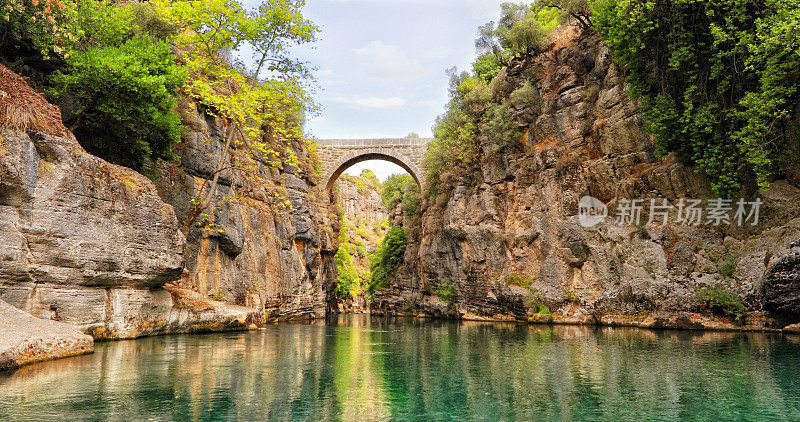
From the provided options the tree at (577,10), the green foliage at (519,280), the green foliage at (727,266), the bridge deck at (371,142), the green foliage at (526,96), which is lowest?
the green foliage at (519,280)

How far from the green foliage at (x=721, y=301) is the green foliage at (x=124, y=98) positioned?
1867 cm

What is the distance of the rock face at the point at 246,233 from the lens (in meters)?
19.0

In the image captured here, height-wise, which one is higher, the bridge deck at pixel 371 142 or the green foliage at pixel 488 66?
the green foliage at pixel 488 66

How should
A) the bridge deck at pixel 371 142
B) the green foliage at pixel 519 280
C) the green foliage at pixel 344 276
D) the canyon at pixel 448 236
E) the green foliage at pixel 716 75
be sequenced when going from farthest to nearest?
the green foliage at pixel 344 276
the bridge deck at pixel 371 142
the green foliage at pixel 519 280
the green foliage at pixel 716 75
the canyon at pixel 448 236

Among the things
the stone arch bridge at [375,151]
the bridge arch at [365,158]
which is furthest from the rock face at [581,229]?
the stone arch bridge at [375,151]

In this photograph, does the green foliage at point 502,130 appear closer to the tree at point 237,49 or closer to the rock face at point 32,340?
the tree at point 237,49

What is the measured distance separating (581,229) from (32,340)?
20679mm

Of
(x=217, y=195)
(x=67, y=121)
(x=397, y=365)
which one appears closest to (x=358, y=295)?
(x=217, y=195)

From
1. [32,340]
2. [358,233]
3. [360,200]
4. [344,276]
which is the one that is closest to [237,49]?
[32,340]

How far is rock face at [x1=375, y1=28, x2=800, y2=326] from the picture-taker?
54.9 feet

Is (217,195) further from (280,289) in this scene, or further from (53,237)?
(53,237)

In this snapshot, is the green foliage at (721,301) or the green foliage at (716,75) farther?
the green foliage at (721,301)

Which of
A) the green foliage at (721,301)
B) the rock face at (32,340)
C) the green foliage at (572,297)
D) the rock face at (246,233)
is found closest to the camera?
the rock face at (32,340)

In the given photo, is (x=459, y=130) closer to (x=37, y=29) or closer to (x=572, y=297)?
(x=572, y=297)
